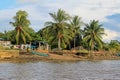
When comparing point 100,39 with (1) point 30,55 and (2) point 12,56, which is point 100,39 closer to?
(1) point 30,55

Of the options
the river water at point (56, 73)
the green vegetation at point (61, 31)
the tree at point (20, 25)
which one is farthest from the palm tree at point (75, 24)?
the river water at point (56, 73)

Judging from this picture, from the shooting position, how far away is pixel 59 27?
6303 cm

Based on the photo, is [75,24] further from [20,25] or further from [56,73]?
[56,73]

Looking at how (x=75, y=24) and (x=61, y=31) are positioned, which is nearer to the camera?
(x=61, y=31)

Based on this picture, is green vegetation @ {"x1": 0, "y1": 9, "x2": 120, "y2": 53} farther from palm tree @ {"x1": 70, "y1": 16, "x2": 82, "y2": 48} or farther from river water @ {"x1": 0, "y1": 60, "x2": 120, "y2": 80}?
river water @ {"x1": 0, "y1": 60, "x2": 120, "y2": 80}

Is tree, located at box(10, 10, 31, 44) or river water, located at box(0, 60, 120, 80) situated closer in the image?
river water, located at box(0, 60, 120, 80)

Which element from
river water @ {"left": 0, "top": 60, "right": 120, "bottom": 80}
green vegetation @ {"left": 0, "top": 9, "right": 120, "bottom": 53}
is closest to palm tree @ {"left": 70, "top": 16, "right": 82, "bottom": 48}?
green vegetation @ {"left": 0, "top": 9, "right": 120, "bottom": 53}

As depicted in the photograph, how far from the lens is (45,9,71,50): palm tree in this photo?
63.3 meters

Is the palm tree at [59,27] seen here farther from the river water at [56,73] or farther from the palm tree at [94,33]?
the river water at [56,73]

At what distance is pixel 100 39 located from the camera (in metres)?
70.5

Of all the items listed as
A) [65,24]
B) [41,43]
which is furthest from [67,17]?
[41,43]

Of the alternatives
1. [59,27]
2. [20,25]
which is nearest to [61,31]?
[59,27]

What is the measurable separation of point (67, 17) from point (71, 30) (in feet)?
15.7

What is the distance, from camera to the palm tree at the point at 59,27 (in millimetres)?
63281
